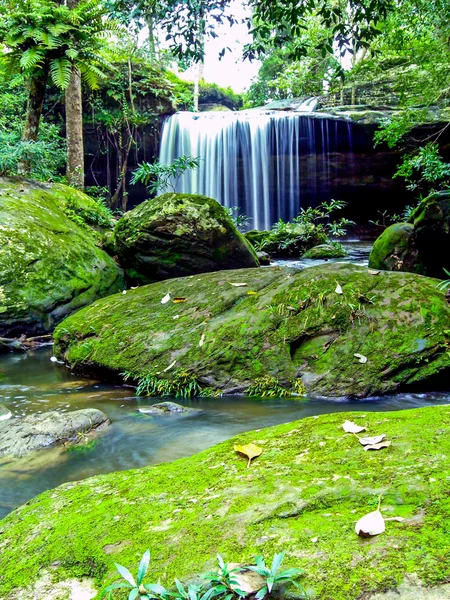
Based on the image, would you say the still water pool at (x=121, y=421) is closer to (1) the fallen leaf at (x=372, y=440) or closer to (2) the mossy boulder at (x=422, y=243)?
(1) the fallen leaf at (x=372, y=440)

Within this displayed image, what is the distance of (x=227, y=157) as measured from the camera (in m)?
16.7

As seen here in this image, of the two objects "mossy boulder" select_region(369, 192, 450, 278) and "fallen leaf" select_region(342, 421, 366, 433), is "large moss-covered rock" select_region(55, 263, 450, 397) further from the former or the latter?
"mossy boulder" select_region(369, 192, 450, 278)

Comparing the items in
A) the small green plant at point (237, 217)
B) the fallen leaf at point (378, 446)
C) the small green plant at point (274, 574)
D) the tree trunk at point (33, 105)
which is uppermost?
the tree trunk at point (33, 105)

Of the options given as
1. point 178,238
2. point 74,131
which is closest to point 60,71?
point 74,131

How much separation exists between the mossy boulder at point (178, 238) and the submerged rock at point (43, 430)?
3.76 meters

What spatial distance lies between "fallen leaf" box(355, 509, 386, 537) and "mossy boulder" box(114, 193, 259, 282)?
5680 mm

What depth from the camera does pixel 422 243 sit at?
654cm

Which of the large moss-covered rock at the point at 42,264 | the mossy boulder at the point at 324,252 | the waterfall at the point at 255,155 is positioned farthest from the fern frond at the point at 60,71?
the waterfall at the point at 255,155

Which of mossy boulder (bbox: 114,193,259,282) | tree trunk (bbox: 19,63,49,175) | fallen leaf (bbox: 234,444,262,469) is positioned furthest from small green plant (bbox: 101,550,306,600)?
tree trunk (bbox: 19,63,49,175)

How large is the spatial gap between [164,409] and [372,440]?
2193 mm

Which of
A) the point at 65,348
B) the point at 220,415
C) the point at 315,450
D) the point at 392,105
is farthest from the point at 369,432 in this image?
the point at 392,105

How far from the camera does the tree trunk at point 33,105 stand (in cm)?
884

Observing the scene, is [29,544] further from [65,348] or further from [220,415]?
[65,348]

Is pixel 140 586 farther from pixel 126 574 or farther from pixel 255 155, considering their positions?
pixel 255 155
